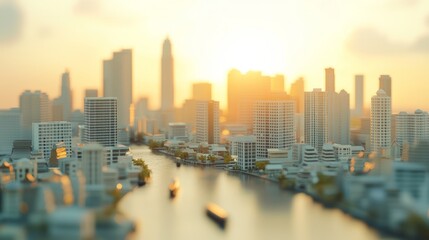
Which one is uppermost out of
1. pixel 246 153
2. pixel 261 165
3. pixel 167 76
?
pixel 167 76

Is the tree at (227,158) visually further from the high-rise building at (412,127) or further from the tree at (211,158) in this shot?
the high-rise building at (412,127)

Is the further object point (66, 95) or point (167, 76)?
point (167, 76)

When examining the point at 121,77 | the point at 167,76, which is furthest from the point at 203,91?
the point at 121,77

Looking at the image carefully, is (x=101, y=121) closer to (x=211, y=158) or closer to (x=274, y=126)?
(x=211, y=158)

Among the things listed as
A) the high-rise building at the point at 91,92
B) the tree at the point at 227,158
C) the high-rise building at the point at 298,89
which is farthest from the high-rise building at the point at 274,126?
the high-rise building at the point at 91,92

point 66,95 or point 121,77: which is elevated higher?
point 121,77
